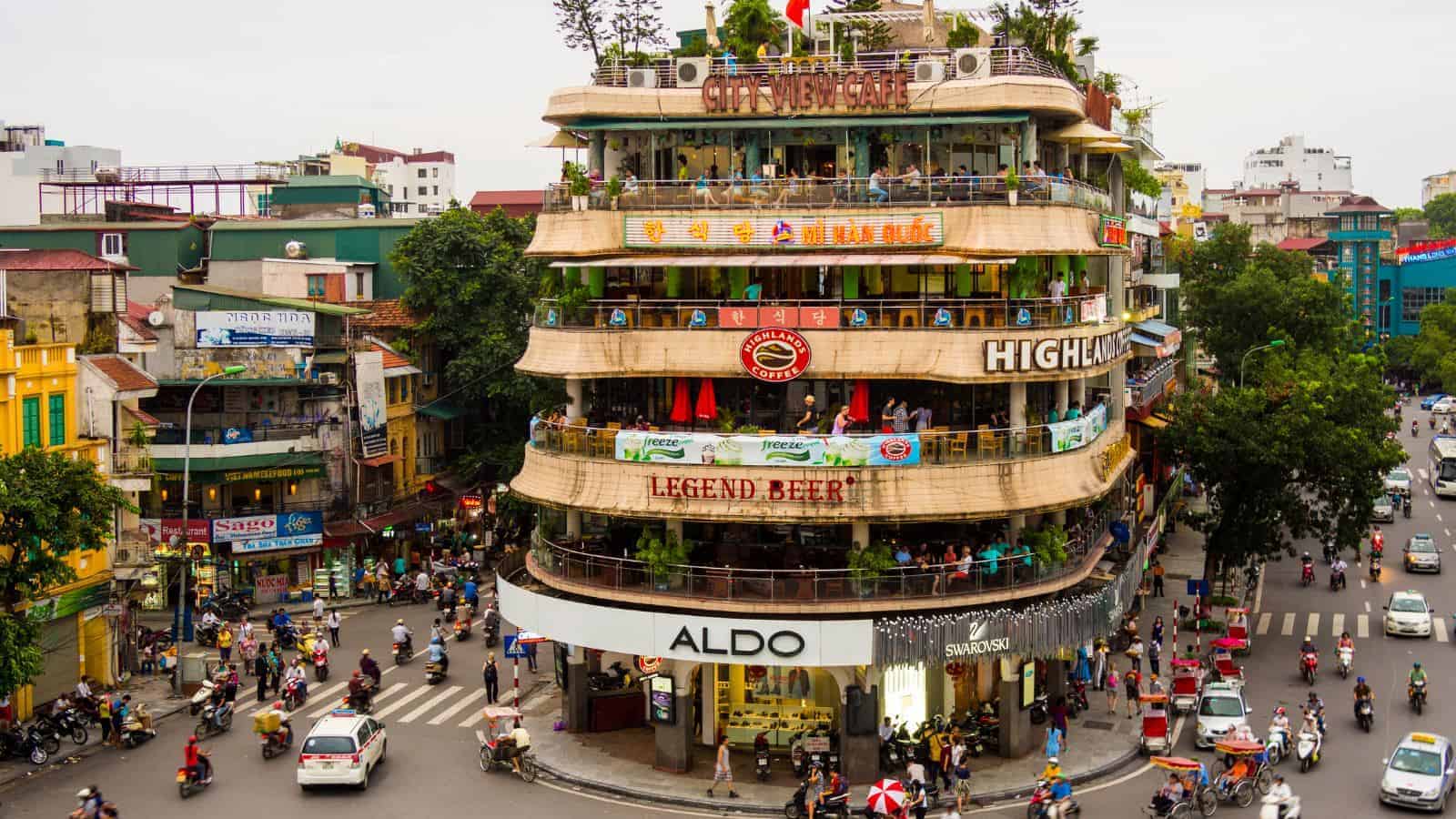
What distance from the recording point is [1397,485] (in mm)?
84312

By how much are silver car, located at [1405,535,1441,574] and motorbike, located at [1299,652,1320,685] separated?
20033 millimetres

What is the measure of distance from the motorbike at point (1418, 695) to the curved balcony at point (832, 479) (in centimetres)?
1277

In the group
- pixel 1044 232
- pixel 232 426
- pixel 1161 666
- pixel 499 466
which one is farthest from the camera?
pixel 499 466

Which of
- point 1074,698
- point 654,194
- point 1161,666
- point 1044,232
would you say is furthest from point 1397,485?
point 654,194

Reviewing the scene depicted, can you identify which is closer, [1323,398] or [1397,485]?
[1323,398]

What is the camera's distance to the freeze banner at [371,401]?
65.6m

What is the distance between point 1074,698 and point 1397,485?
4483 cm

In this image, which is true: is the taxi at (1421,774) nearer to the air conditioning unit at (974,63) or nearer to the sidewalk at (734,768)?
the sidewalk at (734,768)

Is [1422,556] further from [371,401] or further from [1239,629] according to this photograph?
[371,401]

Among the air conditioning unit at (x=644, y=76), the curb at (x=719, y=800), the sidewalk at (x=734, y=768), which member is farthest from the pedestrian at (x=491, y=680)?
the air conditioning unit at (x=644, y=76)

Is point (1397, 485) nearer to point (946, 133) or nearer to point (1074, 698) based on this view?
point (1074, 698)

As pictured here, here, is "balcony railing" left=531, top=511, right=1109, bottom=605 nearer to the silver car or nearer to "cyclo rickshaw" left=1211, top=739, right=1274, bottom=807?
"cyclo rickshaw" left=1211, top=739, right=1274, bottom=807

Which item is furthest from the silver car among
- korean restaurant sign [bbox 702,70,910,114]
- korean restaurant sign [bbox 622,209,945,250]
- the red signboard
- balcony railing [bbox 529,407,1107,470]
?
the red signboard

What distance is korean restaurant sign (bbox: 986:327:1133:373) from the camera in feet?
135
